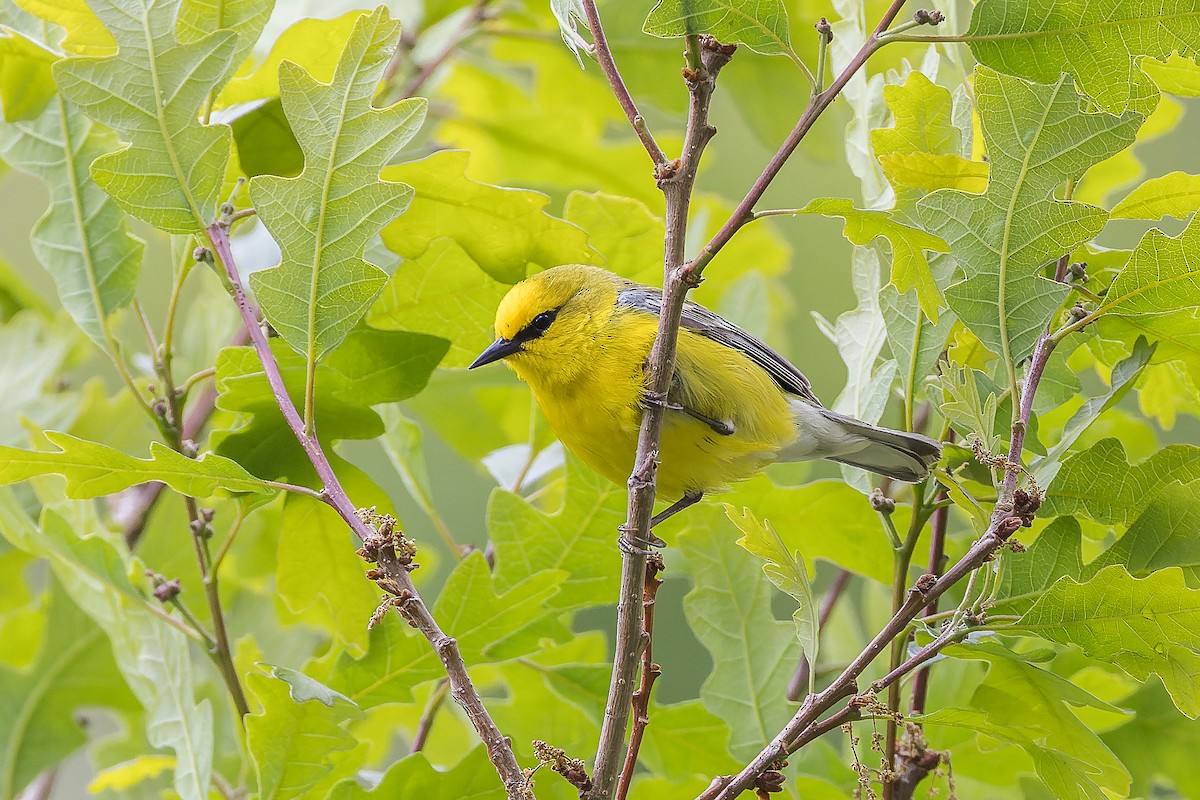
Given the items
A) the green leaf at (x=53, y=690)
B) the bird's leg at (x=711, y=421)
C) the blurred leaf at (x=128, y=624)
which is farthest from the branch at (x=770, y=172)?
the green leaf at (x=53, y=690)

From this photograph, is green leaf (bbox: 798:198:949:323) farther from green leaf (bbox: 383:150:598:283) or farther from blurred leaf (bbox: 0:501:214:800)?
blurred leaf (bbox: 0:501:214:800)

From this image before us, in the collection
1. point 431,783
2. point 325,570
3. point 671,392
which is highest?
point 671,392

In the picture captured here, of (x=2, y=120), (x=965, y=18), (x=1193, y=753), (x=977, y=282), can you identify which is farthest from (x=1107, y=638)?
(x=2, y=120)

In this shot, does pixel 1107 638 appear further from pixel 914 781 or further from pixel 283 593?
pixel 283 593

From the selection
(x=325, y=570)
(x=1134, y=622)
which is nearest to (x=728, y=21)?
(x=1134, y=622)

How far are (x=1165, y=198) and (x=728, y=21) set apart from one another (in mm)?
778

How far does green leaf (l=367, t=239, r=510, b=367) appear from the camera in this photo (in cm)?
228

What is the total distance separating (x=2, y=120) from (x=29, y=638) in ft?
4.11

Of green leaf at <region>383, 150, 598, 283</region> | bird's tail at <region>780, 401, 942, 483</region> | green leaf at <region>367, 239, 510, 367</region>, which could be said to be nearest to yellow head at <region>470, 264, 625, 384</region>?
green leaf at <region>367, 239, 510, 367</region>

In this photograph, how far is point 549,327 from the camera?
2734 mm

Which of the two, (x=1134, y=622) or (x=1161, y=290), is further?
(x=1161, y=290)

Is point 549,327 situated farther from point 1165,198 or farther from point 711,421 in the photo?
point 1165,198

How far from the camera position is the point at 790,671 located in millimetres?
2084

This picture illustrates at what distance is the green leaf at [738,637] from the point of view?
2.07 metres
